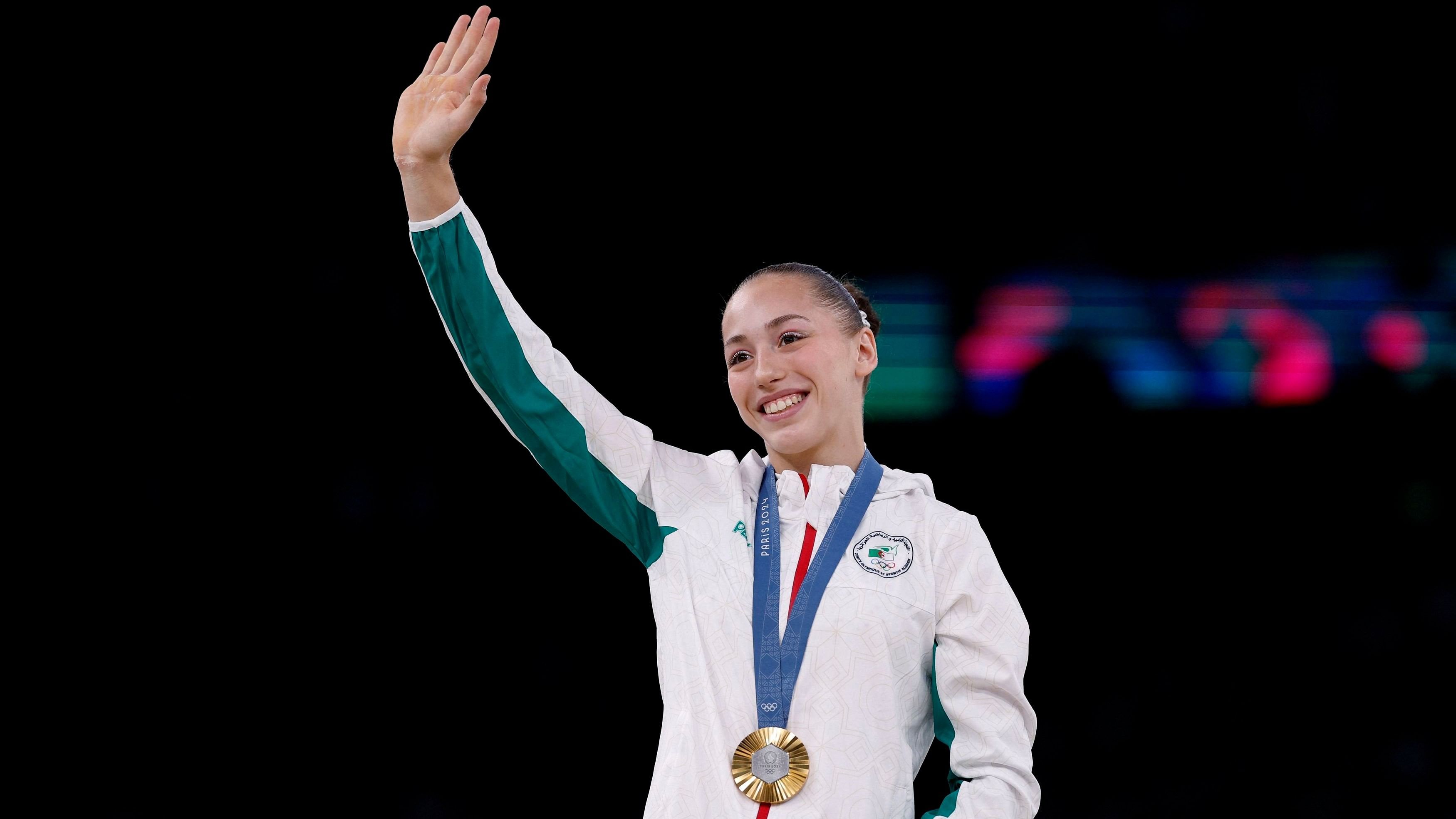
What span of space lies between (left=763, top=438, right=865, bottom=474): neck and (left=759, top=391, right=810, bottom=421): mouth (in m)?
0.06

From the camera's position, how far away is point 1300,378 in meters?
3.61

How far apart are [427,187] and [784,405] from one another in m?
0.58

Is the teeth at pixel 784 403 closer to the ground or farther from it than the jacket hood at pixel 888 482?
farther from it

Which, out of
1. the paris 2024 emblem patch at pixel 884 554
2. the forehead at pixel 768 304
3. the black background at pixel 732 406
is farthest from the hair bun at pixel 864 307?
the black background at pixel 732 406

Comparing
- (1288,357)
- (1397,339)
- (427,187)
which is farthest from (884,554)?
(1397,339)

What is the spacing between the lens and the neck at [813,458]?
204 centimetres

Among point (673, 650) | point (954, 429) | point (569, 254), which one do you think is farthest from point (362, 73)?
point (673, 650)

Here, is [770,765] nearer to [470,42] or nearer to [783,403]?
[783,403]

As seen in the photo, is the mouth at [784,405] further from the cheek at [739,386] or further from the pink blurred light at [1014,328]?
the pink blurred light at [1014,328]

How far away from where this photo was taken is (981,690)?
5.84 ft

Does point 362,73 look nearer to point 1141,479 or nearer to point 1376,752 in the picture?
point 1141,479

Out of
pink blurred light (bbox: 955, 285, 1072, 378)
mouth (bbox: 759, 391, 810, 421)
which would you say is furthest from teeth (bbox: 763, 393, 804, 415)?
pink blurred light (bbox: 955, 285, 1072, 378)

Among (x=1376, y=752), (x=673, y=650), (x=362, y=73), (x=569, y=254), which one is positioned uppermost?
(x=362, y=73)

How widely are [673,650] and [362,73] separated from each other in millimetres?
2212
